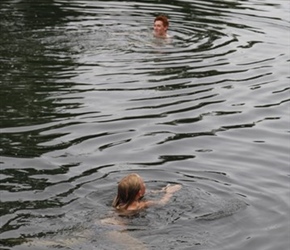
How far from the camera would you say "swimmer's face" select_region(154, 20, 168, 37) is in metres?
19.0

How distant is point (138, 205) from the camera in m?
9.86

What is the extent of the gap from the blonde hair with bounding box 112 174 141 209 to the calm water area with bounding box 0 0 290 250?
8.2 inches

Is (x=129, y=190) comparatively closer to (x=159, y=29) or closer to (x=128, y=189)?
(x=128, y=189)

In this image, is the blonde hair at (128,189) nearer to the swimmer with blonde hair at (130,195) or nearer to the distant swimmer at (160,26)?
the swimmer with blonde hair at (130,195)

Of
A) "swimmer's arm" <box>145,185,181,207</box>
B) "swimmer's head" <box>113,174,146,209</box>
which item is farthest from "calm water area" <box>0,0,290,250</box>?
"swimmer's head" <box>113,174,146,209</box>

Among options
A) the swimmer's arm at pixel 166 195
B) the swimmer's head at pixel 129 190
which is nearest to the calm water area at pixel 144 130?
the swimmer's arm at pixel 166 195

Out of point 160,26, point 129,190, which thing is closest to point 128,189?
point 129,190

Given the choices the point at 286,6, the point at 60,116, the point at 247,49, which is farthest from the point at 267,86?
the point at 286,6

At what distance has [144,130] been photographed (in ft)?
42.7

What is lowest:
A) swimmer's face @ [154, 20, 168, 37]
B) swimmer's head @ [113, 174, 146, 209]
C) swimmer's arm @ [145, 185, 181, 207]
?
swimmer's arm @ [145, 185, 181, 207]

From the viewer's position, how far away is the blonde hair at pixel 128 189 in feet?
31.7

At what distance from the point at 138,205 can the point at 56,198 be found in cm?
116

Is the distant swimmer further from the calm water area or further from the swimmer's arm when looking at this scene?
the swimmer's arm

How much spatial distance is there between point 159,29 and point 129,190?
990 cm
